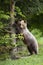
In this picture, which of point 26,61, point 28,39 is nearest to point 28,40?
point 28,39

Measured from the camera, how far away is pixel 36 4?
41.6ft

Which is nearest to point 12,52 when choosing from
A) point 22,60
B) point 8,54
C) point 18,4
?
point 8,54

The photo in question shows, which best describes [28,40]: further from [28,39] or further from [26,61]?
[26,61]

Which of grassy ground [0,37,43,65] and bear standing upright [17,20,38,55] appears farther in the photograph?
A: bear standing upright [17,20,38,55]

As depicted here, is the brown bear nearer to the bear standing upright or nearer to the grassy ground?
the bear standing upright

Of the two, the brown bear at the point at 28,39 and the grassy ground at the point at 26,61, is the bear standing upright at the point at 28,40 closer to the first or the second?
the brown bear at the point at 28,39

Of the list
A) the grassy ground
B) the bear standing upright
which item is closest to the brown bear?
the bear standing upright

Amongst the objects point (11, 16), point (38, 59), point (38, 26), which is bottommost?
point (38, 26)

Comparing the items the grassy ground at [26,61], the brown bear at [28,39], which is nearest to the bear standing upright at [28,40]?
the brown bear at [28,39]

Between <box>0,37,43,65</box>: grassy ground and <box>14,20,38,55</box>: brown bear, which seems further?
<box>14,20,38,55</box>: brown bear

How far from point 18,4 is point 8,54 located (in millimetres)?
3715

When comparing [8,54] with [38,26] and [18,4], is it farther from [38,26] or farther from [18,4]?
[38,26]

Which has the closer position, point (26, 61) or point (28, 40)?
point (26, 61)

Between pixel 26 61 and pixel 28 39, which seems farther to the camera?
pixel 28 39
